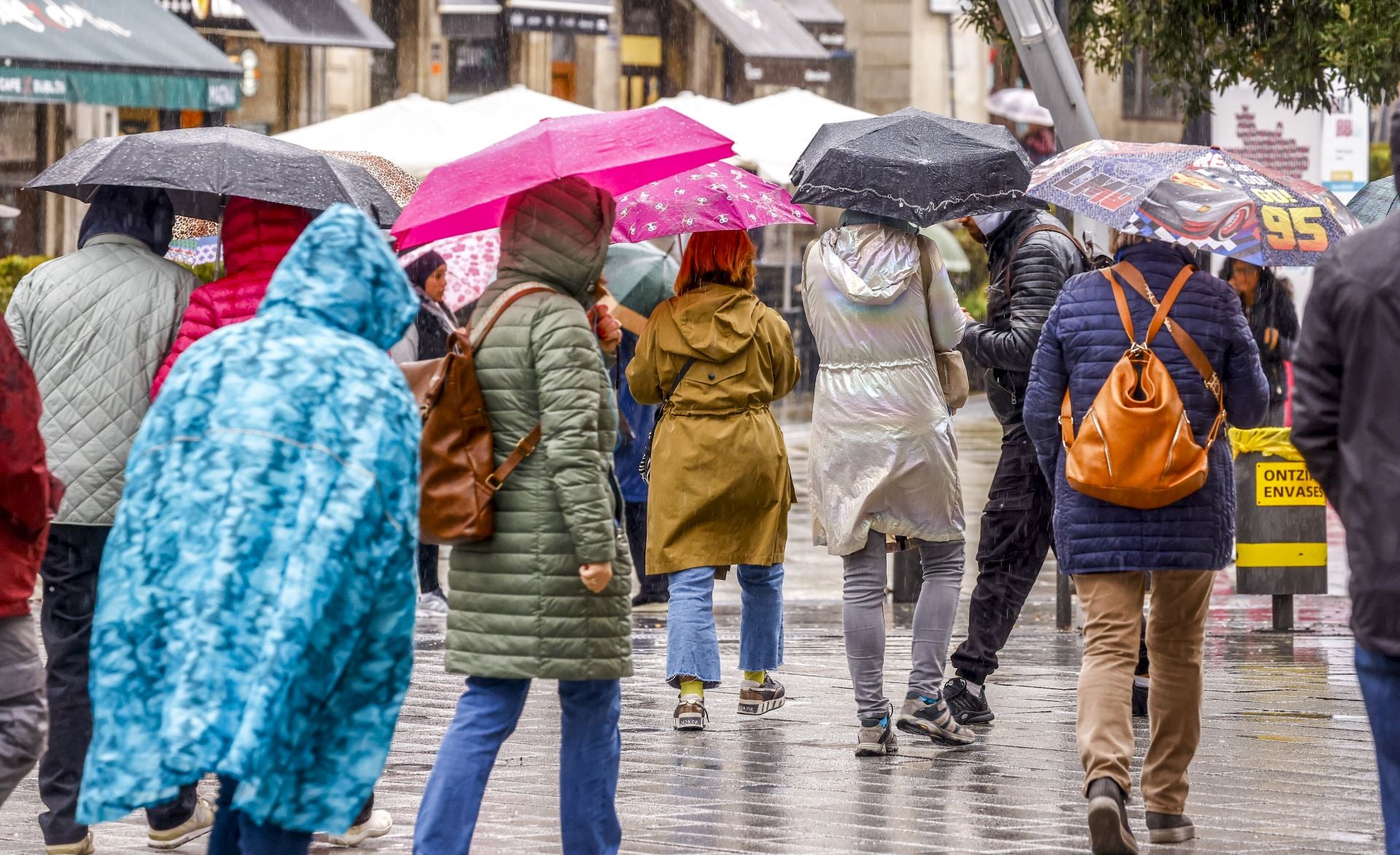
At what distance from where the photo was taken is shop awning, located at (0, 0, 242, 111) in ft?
62.3

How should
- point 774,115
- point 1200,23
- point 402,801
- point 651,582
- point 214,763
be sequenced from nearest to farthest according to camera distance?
1. point 214,763
2. point 402,801
3. point 651,582
4. point 1200,23
5. point 774,115

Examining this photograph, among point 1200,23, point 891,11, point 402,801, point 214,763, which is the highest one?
point 891,11

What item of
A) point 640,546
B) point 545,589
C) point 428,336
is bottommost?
point 640,546

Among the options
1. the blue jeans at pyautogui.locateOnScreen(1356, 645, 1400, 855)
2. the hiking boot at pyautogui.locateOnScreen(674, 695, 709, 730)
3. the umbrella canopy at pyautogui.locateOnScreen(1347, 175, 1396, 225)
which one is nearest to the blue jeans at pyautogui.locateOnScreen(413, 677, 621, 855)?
the blue jeans at pyautogui.locateOnScreen(1356, 645, 1400, 855)

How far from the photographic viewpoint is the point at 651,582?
1195 cm

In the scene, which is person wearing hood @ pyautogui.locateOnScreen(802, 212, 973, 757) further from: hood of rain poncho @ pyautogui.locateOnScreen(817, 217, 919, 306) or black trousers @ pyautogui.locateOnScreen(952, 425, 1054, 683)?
black trousers @ pyautogui.locateOnScreen(952, 425, 1054, 683)

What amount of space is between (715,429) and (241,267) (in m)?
2.19

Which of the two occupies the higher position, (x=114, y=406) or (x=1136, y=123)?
(x=1136, y=123)

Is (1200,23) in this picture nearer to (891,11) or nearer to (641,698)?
(641,698)

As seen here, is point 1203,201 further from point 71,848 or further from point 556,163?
point 71,848

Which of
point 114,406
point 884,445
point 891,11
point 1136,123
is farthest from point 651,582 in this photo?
point 1136,123

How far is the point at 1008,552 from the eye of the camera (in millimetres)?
8258

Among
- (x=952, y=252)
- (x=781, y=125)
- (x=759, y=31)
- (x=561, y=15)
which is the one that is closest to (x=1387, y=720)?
(x=781, y=125)

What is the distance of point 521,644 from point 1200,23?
9078mm
